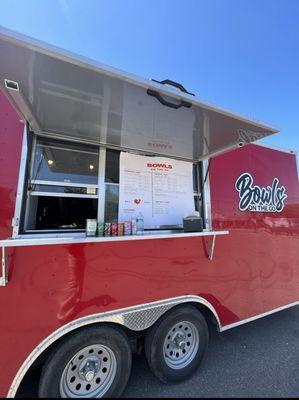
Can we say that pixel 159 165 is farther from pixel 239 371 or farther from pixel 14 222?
pixel 239 371

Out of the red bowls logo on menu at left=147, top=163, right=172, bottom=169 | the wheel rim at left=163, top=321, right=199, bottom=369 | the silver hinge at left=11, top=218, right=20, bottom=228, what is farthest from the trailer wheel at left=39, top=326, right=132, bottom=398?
the red bowls logo on menu at left=147, top=163, right=172, bottom=169

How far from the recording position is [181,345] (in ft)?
8.92

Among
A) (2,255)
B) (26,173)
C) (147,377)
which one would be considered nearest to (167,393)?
(147,377)

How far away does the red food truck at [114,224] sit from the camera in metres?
1.88

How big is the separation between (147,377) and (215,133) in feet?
9.39

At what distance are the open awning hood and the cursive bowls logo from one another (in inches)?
33.6

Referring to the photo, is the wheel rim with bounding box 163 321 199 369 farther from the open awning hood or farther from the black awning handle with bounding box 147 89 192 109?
the black awning handle with bounding box 147 89 192 109

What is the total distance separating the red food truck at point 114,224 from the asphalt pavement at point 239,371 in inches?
6.8

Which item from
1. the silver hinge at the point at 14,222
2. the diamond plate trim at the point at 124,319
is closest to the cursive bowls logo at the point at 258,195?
the diamond plate trim at the point at 124,319

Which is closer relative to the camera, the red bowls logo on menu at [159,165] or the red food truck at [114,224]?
the red food truck at [114,224]

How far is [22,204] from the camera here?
7.38ft

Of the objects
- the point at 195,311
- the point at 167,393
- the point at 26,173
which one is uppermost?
the point at 26,173

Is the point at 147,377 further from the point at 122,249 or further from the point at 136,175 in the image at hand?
the point at 136,175

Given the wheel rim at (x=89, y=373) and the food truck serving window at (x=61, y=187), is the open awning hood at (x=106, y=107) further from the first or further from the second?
the wheel rim at (x=89, y=373)
